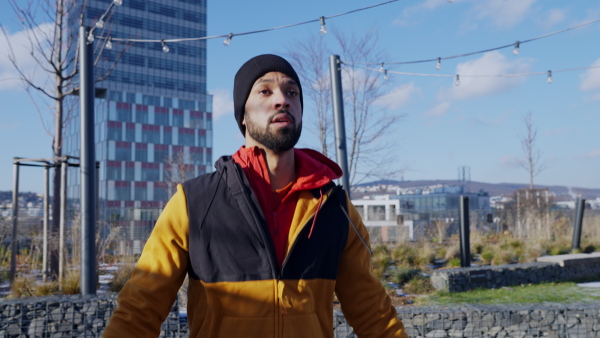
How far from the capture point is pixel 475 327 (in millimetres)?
5621

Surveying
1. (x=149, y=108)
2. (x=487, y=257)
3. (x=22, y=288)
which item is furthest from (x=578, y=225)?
(x=149, y=108)

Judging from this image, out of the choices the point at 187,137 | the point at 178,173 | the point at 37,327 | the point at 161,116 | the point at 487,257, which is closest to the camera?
the point at 37,327

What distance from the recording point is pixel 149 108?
249 ft

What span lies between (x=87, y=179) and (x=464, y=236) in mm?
7312

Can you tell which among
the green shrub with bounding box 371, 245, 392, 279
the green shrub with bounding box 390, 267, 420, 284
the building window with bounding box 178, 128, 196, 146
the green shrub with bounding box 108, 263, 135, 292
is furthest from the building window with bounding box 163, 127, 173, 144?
the green shrub with bounding box 108, 263, 135, 292

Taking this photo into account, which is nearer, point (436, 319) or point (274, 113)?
point (274, 113)

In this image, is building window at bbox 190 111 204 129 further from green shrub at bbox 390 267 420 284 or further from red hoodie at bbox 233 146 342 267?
→ red hoodie at bbox 233 146 342 267

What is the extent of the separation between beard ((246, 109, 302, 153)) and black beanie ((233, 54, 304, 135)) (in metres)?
0.12

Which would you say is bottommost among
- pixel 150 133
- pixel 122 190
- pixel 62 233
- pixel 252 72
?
pixel 62 233

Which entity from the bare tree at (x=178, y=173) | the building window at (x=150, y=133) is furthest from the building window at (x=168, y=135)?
the bare tree at (x=178, y=173)

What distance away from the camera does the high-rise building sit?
72375 mm

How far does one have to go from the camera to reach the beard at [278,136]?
167 cm

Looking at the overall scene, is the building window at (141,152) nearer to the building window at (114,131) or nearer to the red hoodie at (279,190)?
the building window at (114,131)

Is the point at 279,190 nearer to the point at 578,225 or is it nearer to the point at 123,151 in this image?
the point at 578,225
